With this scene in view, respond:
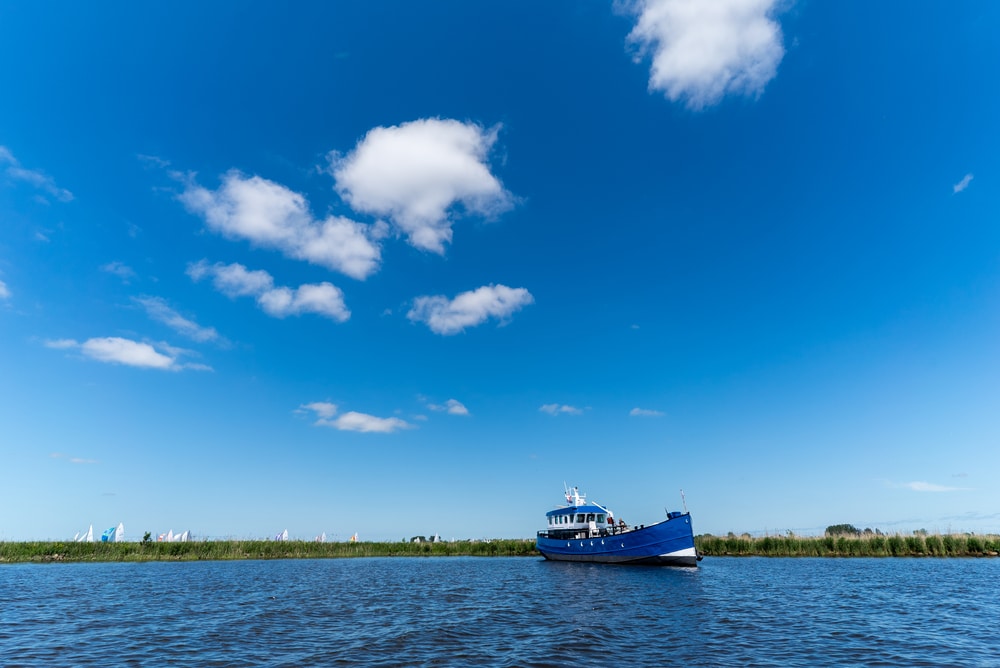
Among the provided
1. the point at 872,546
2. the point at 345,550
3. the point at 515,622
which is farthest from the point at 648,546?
the point at 345,550

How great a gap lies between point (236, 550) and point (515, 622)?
60762 millimetres

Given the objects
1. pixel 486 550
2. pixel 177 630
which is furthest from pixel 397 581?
pixel 486 550

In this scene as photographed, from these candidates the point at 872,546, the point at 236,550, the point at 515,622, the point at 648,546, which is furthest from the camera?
the point at 236,550

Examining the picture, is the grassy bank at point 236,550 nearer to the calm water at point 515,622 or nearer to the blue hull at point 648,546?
the calm water at point 515,622

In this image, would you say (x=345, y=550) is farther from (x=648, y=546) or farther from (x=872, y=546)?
(x=872, y=546)

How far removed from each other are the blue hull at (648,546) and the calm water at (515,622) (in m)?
8.29

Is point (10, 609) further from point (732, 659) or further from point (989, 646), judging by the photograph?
point (989, 646)

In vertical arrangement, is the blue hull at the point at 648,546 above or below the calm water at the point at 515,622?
above

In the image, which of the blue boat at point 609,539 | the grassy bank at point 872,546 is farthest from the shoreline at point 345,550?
the blue boat at point 609,539

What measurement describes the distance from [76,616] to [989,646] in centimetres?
3554

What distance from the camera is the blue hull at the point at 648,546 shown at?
45531 mm

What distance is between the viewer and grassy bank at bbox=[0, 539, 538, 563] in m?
58.2

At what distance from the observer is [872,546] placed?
194 ft

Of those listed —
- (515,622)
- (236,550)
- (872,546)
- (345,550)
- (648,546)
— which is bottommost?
(345,550)
